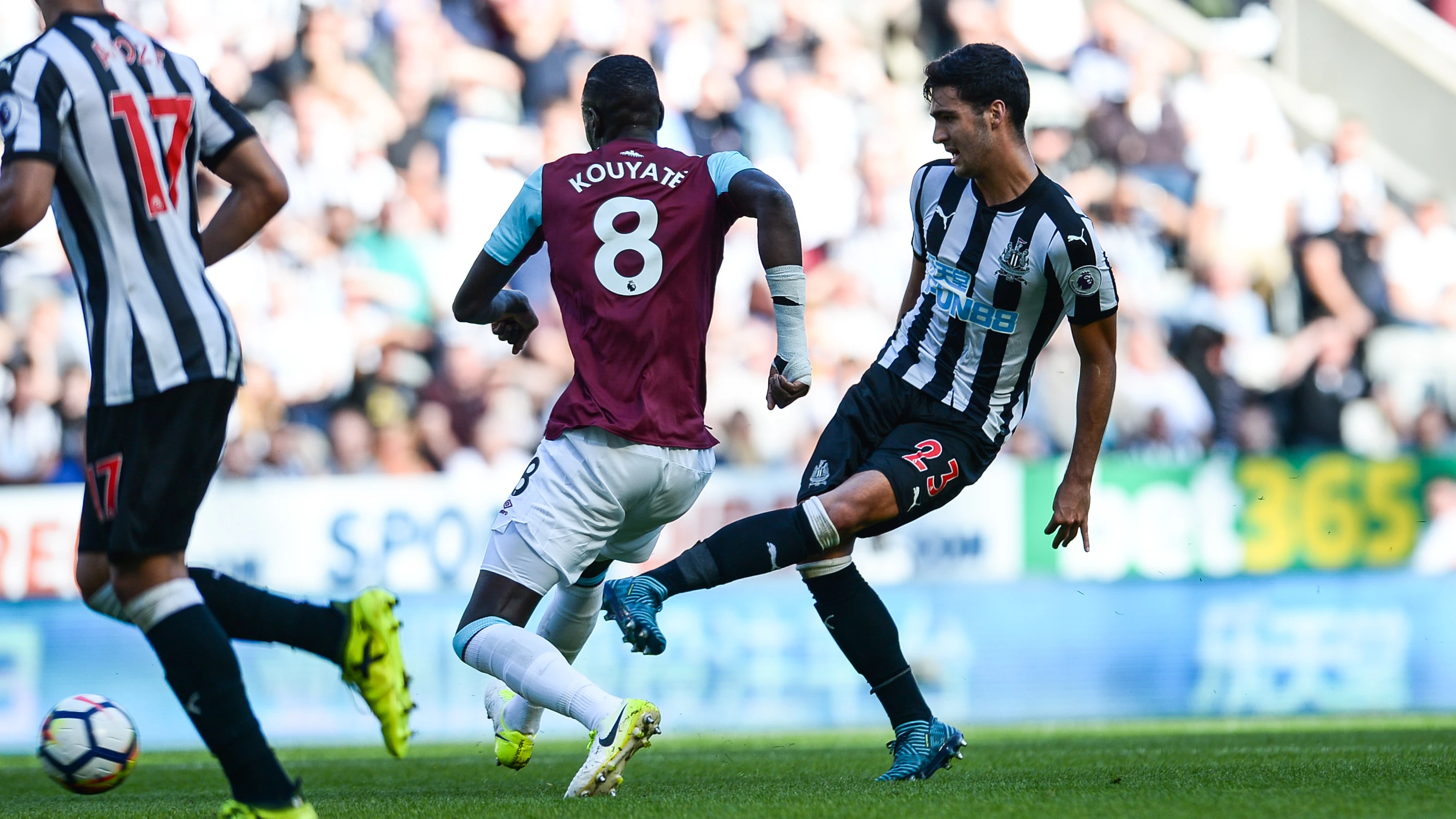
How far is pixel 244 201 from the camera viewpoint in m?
3.95

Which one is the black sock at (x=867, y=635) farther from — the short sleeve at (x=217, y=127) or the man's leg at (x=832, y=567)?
the short sleeve at (x=217, y=127)

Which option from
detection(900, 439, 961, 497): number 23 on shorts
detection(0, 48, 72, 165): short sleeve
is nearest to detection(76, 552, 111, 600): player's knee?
detection(0, 48, 72, 165): short sleeve

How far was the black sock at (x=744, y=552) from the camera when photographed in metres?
4.59

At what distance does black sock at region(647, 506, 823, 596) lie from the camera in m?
4.59

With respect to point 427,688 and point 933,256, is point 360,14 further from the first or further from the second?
point 933,256

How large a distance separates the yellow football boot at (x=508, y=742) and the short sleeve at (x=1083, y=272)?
2.22 metres

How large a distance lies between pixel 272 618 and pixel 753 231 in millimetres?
7557

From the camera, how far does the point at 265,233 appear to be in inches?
430

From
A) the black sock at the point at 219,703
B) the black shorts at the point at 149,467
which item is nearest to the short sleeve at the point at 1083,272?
the black shorts at the point at 149,467

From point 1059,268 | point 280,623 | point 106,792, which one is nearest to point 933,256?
point 1059,268

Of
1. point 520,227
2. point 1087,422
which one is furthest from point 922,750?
point 520,227

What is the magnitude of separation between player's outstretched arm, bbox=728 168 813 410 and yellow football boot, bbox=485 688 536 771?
4.69 ft

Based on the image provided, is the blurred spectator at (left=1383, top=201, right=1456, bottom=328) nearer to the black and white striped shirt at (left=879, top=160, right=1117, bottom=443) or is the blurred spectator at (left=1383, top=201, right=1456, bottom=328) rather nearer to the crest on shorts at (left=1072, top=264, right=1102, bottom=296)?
the black and white striped shirt at (left=879, top=160, right=1117, bottom=443)

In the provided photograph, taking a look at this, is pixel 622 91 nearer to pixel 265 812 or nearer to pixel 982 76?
pixel 982 76
